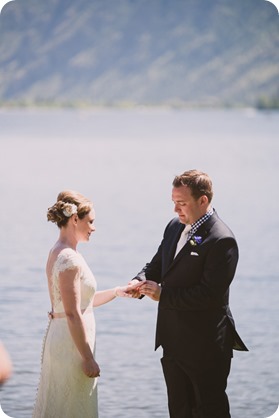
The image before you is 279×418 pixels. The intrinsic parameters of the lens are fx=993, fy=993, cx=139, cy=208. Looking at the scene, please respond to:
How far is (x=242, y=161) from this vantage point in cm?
3741

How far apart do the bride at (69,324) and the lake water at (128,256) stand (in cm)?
269

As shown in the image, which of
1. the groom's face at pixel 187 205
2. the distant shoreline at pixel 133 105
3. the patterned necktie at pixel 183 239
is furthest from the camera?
the distant shoreline at pixel 133 105

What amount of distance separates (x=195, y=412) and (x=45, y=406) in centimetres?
64

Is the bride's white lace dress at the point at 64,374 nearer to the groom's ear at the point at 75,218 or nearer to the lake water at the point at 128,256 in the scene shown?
the groom's ear at the point at 75,218

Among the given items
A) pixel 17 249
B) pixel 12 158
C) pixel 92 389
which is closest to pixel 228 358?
pixel 92 389

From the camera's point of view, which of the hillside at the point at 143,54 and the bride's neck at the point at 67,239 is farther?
the hillside at the point at 143,54

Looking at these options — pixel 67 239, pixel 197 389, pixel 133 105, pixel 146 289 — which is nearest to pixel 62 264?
pixel 67 239

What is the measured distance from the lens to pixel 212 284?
4.09 metres

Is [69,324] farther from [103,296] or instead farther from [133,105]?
[133,105]

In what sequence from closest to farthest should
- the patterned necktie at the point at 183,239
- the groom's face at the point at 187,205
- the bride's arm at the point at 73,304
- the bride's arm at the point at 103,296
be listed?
the bride's arm at the point at 73,304
the groom's face at the point at 187,205
the patterned necktie at the point at 183,239
the bride's arm at the point at 103,296

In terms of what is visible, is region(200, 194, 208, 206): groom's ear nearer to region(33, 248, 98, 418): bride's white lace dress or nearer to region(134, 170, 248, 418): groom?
region(134, 170, 248, 418): groom

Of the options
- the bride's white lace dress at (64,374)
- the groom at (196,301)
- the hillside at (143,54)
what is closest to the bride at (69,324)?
the bride's white lace dress at (64,374)

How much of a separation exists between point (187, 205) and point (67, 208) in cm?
51

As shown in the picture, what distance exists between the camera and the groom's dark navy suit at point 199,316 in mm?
4121
